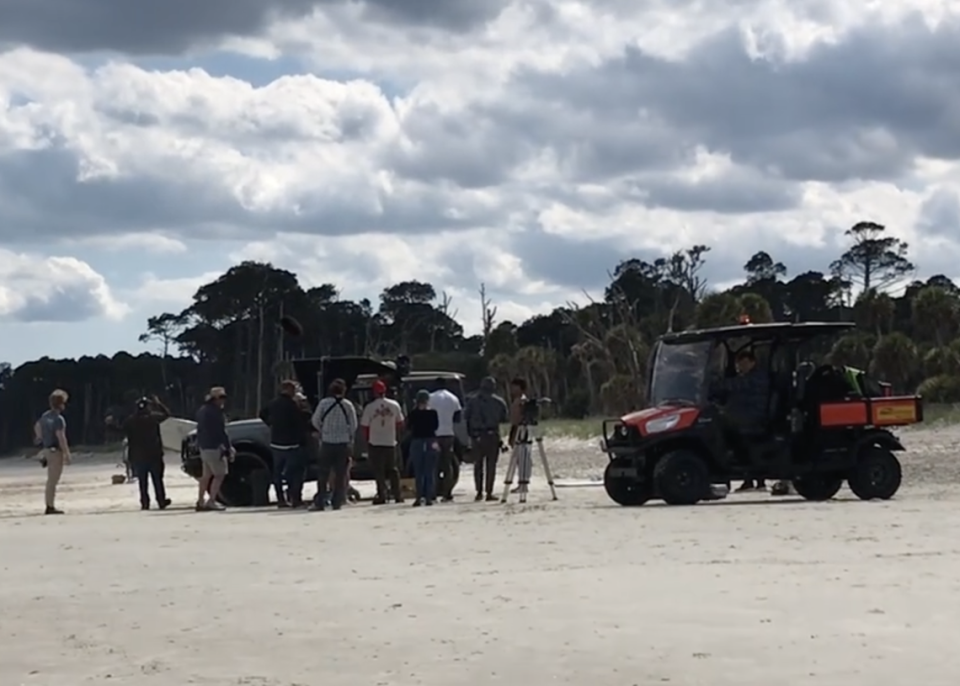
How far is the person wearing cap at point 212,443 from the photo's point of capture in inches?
917

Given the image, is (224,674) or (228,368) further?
(228,368)

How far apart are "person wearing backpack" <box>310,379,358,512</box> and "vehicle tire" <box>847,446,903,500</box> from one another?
6.36 meters

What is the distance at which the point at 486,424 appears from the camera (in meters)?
23.7

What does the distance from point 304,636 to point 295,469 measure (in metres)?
13.1

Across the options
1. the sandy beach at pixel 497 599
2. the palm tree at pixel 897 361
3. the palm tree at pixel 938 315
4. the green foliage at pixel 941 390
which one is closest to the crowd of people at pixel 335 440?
the sandy beach at pixel 497 599

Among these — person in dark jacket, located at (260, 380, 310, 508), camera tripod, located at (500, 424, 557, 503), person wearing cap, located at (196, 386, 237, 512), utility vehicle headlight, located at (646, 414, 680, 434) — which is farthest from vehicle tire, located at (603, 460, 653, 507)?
person wearing cap, located at (196, 386, 237, 512)

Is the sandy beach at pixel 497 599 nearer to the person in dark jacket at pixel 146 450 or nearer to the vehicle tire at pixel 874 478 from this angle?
the vehicle tire at pixel 874 478

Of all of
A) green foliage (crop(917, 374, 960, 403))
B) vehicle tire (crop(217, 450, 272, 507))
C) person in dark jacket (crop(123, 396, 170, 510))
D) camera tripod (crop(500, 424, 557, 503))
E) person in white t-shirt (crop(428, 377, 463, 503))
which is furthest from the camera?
green foliage (crop(917, 374, 960, 403))

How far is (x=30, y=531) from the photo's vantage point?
19.9m

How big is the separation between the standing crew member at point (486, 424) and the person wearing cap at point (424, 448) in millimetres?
609

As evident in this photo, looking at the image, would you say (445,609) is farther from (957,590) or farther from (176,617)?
(957,590)

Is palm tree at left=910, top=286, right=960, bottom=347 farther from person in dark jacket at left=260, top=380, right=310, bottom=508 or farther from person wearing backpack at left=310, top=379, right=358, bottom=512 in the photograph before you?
person wearing backpack at left=310, top=379, right=358, bottom=512

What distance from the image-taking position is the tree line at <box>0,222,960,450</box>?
68438 mm

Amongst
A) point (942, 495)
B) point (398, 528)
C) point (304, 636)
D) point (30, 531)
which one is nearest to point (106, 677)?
point (304, 636)
